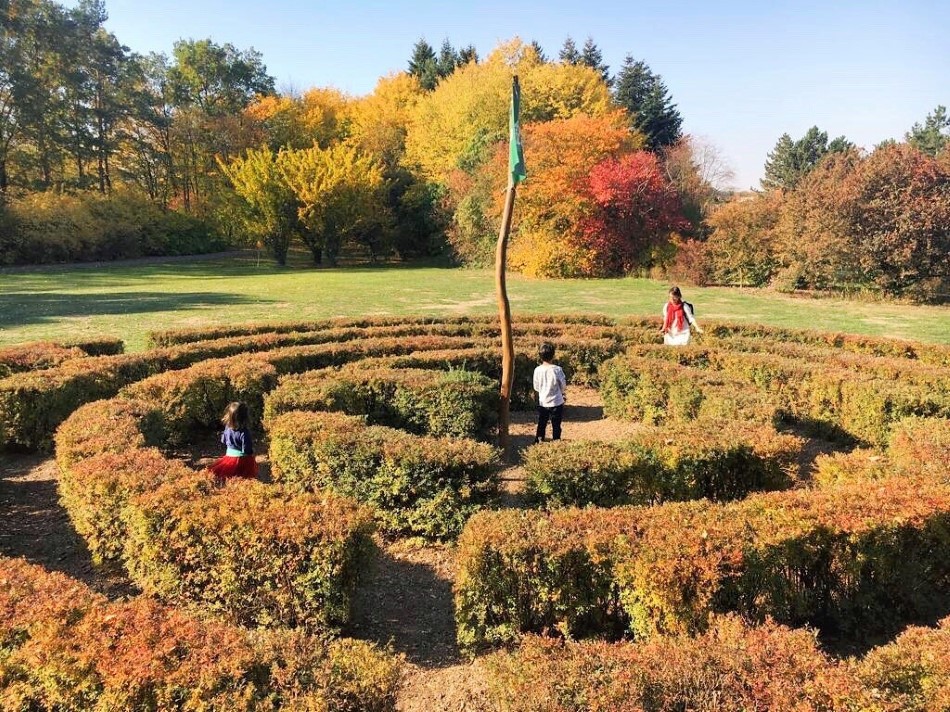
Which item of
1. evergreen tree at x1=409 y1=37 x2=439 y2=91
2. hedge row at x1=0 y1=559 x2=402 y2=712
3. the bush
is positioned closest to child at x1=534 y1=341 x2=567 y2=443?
hedge row at x1=0 y1=559 x2=402 y2=712

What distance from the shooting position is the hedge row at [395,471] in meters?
6.00

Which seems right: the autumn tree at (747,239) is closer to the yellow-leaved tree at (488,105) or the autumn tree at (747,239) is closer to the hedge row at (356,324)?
the yellow-leaved tree at (488,105)

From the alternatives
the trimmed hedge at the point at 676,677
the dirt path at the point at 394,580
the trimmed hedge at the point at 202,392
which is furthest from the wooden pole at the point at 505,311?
the trimmed hedge at the point at 676,677

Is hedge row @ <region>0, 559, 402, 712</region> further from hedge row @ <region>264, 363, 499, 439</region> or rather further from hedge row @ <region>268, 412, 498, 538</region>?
hedge row @ <region>264, 363, 499, 439</region>

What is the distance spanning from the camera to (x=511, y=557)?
4203mm

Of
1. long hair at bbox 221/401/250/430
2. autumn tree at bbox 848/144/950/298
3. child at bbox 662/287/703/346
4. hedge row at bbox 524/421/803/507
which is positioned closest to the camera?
hedge row at bbox 524/421/803/507

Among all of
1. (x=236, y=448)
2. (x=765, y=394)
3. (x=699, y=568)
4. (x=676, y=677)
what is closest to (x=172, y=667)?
(x=676, y=677)

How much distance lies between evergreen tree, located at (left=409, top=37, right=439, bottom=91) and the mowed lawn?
33020mm

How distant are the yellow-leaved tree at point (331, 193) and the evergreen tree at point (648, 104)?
24.0 metres

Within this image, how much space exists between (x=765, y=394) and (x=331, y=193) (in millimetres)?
38280

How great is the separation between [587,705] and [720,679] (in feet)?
2.21

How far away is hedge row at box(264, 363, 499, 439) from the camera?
884 centimetres

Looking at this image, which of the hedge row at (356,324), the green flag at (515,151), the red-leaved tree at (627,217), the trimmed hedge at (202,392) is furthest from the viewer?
the red-leaved tree at (627,217)

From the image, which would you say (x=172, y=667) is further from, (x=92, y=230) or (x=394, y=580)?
(x=92, y=230)
